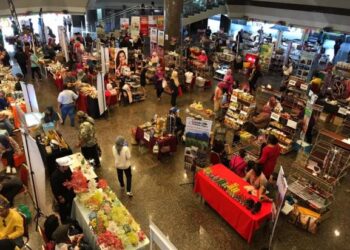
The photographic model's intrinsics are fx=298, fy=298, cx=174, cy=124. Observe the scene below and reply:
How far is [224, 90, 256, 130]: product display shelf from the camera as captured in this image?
9.31m

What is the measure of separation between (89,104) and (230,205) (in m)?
6.18

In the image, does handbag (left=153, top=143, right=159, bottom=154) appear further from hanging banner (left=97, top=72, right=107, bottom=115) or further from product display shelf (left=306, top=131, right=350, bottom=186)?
product display shelf (left=306, top=131, right=350, bottom=186)

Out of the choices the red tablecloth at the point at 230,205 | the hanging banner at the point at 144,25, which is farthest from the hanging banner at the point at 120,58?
the red tablecloth at the point at 230,205

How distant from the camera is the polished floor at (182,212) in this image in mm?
5758

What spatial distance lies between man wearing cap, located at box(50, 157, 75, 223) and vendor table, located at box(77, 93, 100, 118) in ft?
15.2

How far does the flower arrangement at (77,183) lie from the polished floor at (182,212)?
133 centimetres

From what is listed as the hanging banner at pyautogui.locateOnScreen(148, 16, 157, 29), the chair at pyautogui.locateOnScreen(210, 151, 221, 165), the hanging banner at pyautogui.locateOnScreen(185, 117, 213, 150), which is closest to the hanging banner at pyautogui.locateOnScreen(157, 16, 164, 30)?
the hanging banner at pyautogui.locateOnScreen(148, 16, 157, 29)

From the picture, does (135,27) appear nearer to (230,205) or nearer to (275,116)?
(275,116)

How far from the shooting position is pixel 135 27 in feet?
56.6

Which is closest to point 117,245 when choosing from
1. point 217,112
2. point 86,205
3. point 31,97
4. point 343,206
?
point 86,205

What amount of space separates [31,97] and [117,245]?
6002mm

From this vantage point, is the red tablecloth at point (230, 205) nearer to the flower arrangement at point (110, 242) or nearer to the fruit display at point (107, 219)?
the fruit display at point (107, 219)

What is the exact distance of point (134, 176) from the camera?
7.39 metres

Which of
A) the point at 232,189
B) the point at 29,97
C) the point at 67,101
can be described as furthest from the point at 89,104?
the point at 232,189
